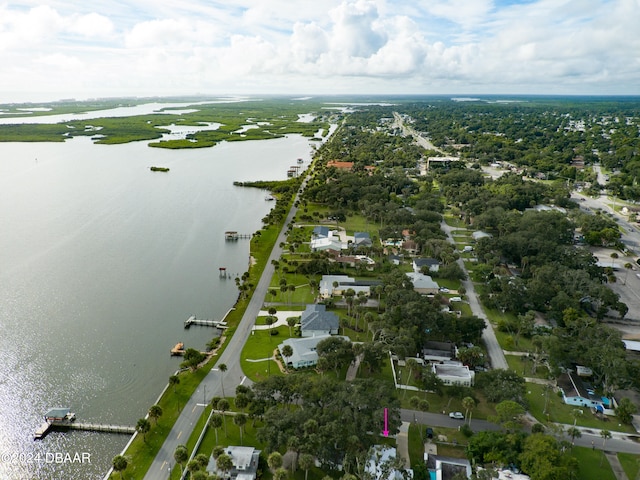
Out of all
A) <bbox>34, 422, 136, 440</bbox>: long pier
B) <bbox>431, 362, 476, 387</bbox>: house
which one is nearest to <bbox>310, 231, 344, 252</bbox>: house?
<bbox>431, 362, 476, 387</bbox>: house

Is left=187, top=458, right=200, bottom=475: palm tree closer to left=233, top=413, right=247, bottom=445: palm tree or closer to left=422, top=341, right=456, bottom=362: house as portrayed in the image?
left=233, top=413, right=247, bottom=445: palm tree

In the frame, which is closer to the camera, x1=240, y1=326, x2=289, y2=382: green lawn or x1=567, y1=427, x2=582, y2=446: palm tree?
x1=567, y1=427, x2=582, y2=446: palm tree

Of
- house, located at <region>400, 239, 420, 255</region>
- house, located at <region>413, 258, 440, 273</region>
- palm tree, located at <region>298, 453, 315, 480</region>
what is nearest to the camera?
palm tree, located at <region>298, 453, 315, 480</region>

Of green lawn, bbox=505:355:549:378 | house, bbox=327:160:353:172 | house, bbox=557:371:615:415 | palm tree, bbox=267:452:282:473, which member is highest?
house, bbox=327:160:353:172

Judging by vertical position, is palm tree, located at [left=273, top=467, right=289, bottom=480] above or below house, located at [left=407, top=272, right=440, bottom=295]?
above

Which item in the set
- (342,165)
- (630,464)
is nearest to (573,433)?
(630,464)

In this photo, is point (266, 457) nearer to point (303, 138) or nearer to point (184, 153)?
point (184, 153)

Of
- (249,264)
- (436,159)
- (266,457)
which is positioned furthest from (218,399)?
(436,159)
